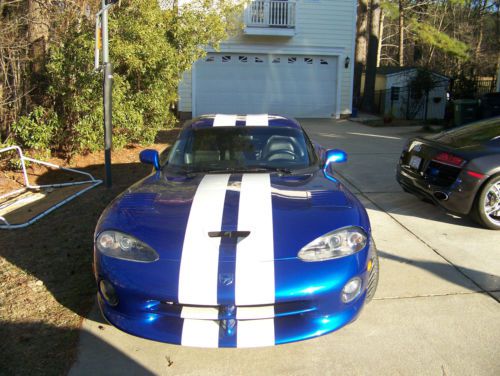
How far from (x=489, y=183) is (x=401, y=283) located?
1933 millimetres

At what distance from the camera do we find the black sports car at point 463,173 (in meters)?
5.17

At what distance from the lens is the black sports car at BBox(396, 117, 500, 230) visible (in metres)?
5.17

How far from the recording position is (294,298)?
277cm

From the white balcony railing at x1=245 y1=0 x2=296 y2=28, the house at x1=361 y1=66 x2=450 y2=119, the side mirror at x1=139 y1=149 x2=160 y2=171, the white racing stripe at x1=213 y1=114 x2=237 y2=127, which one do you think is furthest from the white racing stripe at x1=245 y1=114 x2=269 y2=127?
the house at x1=361 y1=66 x2=450 y2=119

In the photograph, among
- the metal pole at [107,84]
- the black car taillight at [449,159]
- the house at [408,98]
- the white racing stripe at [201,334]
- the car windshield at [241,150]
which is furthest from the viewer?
the house at [408,98]

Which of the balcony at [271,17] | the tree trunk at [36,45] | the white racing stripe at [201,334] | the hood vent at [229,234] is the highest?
the balcony at [271,17]

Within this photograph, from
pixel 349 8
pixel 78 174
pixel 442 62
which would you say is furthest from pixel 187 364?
pixel 442 62

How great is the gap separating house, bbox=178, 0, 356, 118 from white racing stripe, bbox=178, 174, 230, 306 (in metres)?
15.2

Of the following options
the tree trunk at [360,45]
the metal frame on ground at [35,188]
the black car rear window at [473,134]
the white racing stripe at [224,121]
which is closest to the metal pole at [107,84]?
the metal frame on ground at [35,188]

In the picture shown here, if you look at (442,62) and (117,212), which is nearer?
(117,212)

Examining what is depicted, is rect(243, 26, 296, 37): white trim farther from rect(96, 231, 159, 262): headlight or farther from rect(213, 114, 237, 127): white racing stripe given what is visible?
rect(96, 231, 159, 262): headlight

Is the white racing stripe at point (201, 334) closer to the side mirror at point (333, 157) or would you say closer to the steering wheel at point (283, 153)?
the steering wheel at point (283, 153)

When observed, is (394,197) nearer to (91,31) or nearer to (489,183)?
(489,183)

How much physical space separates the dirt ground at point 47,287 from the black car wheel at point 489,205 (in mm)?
4056
